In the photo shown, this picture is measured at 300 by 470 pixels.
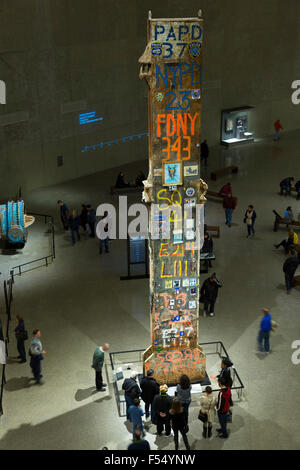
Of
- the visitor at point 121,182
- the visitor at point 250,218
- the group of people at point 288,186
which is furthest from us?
the visitor at point 121,182

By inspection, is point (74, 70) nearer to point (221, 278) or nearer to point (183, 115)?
point (221, 278)

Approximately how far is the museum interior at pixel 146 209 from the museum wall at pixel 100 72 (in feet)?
0.23

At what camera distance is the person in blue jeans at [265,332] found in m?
15.7

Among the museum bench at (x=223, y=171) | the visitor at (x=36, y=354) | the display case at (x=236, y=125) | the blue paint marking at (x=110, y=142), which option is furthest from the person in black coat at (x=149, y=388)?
the display case at (x=236, y=125)

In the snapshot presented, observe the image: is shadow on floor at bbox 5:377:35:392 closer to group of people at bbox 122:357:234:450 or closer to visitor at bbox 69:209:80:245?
group of people at bbox 122:357:234:450

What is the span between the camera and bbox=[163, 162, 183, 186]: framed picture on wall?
12.6 meters

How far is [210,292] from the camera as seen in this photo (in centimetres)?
1745

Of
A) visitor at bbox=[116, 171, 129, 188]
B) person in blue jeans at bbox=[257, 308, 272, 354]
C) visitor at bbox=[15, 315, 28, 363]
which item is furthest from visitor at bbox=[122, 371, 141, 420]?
visitor at bbox=[116, 171, 129, 188]

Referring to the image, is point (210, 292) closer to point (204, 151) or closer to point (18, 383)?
point (18, 383)

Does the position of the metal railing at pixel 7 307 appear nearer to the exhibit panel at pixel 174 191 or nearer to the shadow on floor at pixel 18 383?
the shadow on floor at pixel 18 383

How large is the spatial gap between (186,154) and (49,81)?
15.8 m

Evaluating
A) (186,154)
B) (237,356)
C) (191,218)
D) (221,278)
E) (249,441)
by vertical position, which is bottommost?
(249,441)

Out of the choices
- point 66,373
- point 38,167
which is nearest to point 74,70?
point 38,167

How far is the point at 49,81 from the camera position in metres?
26.8
